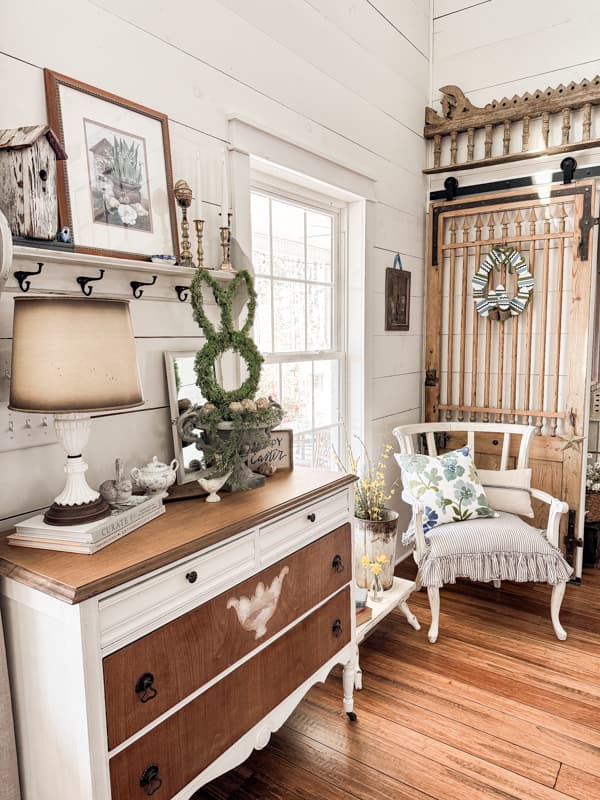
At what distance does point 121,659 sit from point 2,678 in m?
0.29

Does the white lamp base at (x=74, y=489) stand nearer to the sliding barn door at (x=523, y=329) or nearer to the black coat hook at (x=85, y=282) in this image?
the black coat hook at (x=85, y=282)

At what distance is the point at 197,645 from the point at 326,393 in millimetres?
1701

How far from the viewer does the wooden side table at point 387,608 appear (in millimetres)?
2260

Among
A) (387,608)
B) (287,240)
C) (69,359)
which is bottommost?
(387,608)

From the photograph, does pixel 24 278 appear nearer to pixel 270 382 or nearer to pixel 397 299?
pixel 270 382

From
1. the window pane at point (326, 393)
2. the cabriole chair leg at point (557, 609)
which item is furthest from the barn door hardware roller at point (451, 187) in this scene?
the cabriole chair leg at point (557, 609)

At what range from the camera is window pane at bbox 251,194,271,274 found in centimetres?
234

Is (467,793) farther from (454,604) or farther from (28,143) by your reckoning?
(28,143)

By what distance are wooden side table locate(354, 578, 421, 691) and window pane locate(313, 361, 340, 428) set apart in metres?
0.86

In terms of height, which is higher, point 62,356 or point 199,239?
point 199,239

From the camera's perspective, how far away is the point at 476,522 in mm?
2715

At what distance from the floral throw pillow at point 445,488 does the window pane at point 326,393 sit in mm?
437

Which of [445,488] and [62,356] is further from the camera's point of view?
[445,488]

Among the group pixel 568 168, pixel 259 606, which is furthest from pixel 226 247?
pixel 568 168
